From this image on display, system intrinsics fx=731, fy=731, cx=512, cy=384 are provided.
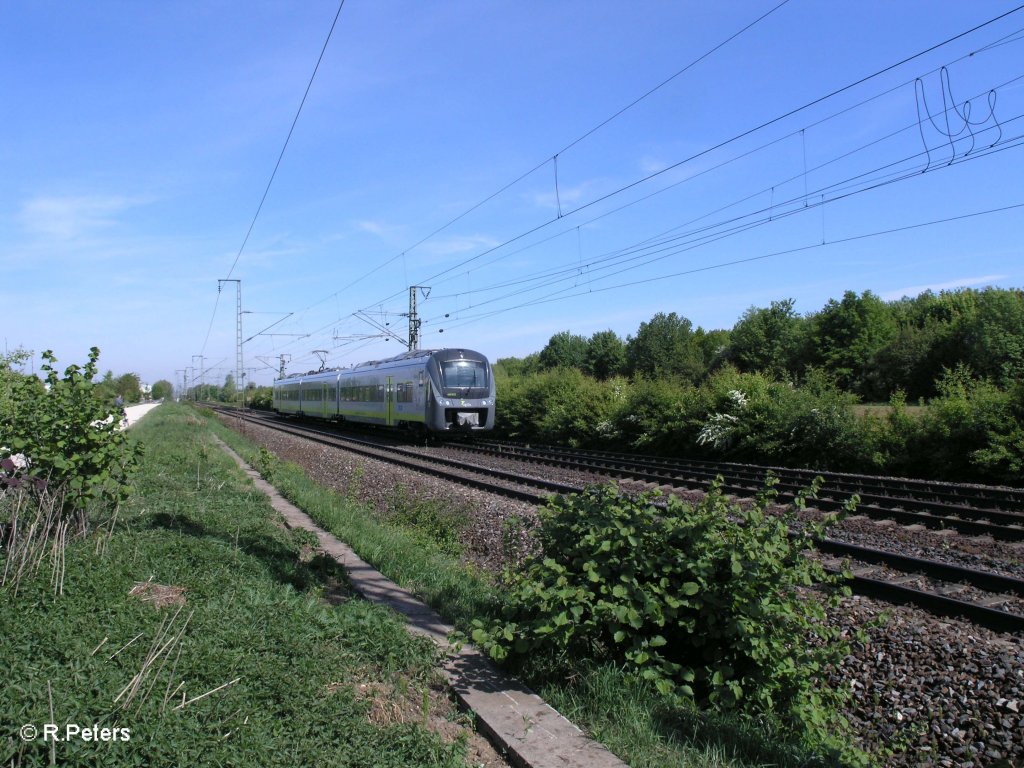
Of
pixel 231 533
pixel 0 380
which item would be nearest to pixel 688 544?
pixel 231 533

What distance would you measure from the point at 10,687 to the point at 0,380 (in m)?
12.9

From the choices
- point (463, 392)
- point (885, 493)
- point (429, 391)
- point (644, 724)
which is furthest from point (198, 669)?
point (463, 392)

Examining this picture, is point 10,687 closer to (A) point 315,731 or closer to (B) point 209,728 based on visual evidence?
(B) point 209,728

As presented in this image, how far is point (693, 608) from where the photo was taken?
4.30 metres

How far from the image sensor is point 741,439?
20.2 m

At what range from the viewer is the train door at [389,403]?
2891 centimetres

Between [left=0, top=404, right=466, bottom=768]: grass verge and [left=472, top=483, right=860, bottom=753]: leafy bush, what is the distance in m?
0.87

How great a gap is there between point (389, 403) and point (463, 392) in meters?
5.34

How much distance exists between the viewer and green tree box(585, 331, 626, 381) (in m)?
86.4

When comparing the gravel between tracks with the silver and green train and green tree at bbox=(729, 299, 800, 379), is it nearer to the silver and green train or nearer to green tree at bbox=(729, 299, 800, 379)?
the silver and green train

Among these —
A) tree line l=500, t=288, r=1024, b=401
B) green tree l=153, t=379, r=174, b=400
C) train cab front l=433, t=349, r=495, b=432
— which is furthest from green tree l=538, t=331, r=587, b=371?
green tree l=153, t=379, r=174, b=400

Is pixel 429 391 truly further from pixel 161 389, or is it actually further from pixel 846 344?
pixel 161 389

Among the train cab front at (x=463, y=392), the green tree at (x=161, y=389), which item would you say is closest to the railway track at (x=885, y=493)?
the train cab front at (x=463, y=392)

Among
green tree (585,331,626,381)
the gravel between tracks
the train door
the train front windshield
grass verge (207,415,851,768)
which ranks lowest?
the gravel between tracks
